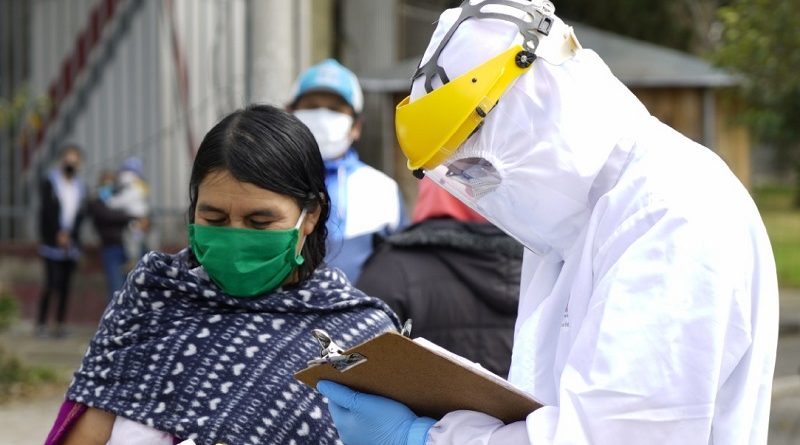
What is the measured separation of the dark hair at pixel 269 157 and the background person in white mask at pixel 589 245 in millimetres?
465

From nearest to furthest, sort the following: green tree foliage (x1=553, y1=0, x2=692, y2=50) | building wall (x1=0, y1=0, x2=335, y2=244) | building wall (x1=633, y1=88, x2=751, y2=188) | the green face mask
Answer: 1. the green face mask
2. building wall (x1=0, y1=0, x2=335, y2=244)
3. building wall (x1=633, y1=88, x2=751, y2=188)
4. green tree foliage (x1=553, y1=0, x2=692, y2=50)

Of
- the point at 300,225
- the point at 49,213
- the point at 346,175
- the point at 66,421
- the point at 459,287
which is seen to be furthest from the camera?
the point at 49,213

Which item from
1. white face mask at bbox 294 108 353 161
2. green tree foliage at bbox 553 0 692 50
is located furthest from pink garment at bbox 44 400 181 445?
green tree foliage at bbox 553 0 692 50

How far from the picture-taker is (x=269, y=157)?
2.67 metres

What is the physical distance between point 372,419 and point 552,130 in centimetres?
58

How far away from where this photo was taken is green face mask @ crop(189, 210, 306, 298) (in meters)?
2.66

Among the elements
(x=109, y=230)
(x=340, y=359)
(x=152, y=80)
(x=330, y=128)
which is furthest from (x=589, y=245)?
(x=152, y=80)

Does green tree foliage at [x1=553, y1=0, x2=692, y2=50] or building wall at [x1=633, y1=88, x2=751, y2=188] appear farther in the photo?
green tree foliage at [x1=553, y1=0, x2=692, y2=50]

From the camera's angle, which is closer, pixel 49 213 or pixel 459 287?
pixel 459 287

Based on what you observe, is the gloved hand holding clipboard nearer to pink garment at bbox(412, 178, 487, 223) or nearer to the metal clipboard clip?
the metal clipboard clip

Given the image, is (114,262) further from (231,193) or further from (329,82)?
(231,193)

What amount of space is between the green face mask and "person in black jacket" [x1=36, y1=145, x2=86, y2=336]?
813cm

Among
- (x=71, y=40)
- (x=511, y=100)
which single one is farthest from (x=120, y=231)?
(x=511, y=100)

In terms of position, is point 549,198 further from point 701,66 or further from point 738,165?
point 738,165
